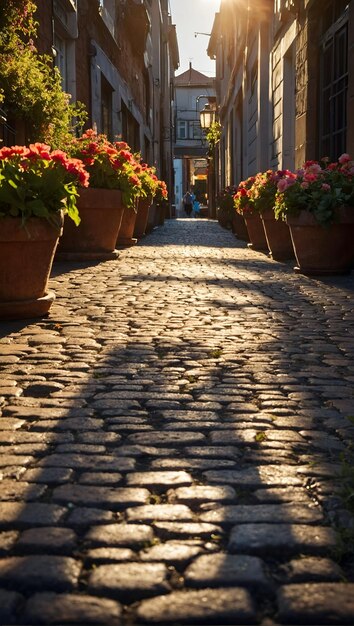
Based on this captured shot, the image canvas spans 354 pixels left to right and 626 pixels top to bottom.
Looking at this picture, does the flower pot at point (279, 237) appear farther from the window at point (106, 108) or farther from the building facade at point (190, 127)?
the building facade at point (190, 127)

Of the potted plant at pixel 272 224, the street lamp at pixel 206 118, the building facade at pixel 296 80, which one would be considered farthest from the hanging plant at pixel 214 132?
the potted plant at pixel 272 224

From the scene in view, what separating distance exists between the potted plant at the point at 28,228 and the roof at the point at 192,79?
2409 inches

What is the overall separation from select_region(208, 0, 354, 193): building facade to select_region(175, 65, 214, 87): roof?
45875 millimetres

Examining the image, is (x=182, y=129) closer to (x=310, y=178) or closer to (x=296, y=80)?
(x=296, y=80)

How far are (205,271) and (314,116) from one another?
3254mm

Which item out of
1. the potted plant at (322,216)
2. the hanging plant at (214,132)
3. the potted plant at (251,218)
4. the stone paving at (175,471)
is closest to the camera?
the stone paving at (175,471)

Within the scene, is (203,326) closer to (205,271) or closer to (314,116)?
(205,271)

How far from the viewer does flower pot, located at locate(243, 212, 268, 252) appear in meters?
11.4

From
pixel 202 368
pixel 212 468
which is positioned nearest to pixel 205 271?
pixel 202 368

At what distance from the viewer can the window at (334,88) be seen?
30.4 feet

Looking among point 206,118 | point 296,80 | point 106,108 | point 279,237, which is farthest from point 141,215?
point 206,118

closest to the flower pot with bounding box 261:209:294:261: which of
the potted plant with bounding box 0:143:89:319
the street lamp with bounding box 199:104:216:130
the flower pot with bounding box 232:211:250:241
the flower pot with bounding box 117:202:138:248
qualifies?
the flower pot with bounding box 117:202:138:248

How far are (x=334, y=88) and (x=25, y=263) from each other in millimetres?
6046

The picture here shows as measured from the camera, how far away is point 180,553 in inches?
71.0
